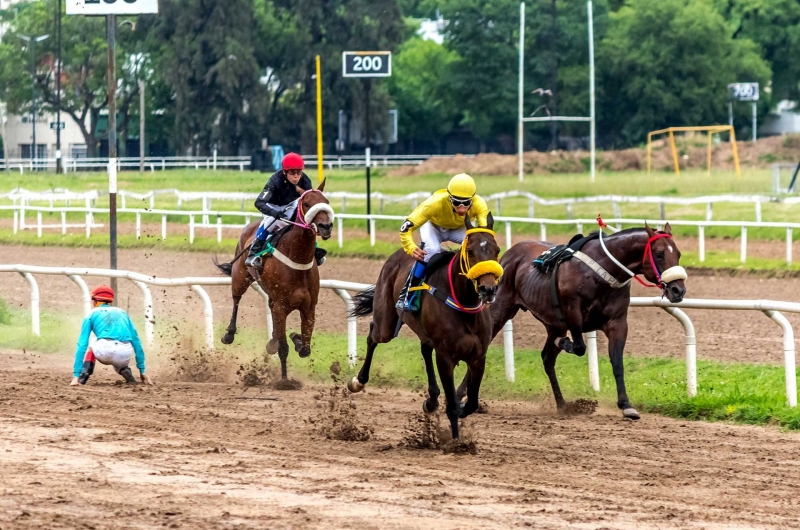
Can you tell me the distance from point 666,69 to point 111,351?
49540mm

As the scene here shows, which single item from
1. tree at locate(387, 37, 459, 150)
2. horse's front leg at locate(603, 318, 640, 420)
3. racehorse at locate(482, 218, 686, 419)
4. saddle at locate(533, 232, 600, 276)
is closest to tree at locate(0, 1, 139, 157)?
tree at locate(387, 37, 459, 150)

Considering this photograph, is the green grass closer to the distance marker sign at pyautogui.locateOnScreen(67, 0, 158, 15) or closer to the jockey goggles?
the jockey goggles

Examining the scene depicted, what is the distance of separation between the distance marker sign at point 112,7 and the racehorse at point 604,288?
5.28 meters

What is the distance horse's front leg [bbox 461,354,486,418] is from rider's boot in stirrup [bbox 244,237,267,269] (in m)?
3.66

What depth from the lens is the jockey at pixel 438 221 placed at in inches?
316

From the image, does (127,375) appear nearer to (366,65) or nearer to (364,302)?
(364,302)

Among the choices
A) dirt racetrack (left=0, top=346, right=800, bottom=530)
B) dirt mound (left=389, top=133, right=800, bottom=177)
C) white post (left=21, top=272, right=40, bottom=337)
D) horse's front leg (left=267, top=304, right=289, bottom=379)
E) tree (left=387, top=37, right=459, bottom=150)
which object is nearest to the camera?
dirt racetrack (left=0, top=346, right=800, bottom=530)

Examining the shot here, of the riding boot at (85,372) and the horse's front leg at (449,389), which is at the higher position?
the horse's front leg at (449,389)

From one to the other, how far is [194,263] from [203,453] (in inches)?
526

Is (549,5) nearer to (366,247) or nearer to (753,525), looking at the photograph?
(366,247)

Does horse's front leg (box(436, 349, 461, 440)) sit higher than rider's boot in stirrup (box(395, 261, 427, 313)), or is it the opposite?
rider's boot in stirrup (box(395, 261, 427, 313))

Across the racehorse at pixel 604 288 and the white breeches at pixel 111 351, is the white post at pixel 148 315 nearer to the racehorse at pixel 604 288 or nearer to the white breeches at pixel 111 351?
the white breeches at pixel 111 351

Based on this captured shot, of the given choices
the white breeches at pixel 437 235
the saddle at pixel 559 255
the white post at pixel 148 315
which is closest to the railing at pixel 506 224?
the saddle at pixel 559 255

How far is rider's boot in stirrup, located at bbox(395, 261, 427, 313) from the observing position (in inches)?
323
